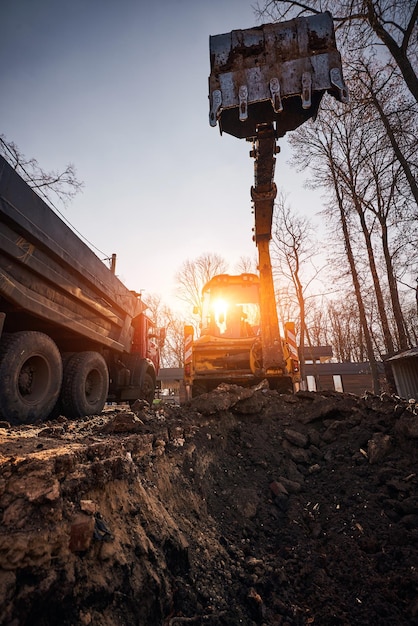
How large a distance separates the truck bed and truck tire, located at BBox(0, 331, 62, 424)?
381 millimetres

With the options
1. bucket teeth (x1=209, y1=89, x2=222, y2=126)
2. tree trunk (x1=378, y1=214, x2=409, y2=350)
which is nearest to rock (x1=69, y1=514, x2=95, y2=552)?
bucket teeth (x1=209, y1=89, x2=222, y2=126)

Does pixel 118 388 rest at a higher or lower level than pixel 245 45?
lower

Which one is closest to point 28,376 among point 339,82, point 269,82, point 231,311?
point 269,82

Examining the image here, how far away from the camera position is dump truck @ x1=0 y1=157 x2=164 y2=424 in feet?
12.2

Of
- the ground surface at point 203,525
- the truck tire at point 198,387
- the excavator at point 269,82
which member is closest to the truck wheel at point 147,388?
the truck tire at point 198,387

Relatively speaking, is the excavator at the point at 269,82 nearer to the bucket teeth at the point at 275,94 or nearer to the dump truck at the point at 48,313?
the bucket teeth at the point at 275,94

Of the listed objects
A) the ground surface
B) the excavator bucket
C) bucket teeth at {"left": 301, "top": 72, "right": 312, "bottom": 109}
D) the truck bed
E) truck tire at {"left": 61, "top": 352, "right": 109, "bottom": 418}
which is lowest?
the ground surface

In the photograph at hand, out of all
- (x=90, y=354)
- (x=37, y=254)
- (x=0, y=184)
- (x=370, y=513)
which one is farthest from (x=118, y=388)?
(x=370, y=513)

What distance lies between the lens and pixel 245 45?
447 centimetres

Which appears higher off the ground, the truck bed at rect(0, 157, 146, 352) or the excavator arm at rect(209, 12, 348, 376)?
the excavator arm at rect(209, 12, 348, 376)

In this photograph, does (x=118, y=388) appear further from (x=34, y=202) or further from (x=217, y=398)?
(x=34, y=202)

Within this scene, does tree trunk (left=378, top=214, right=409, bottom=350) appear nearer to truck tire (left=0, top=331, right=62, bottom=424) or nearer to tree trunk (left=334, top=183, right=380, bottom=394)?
tree trunk (left=334, top=183, right=380, bottom=394)

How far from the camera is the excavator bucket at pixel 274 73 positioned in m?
4.12

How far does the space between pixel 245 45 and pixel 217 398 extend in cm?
482
